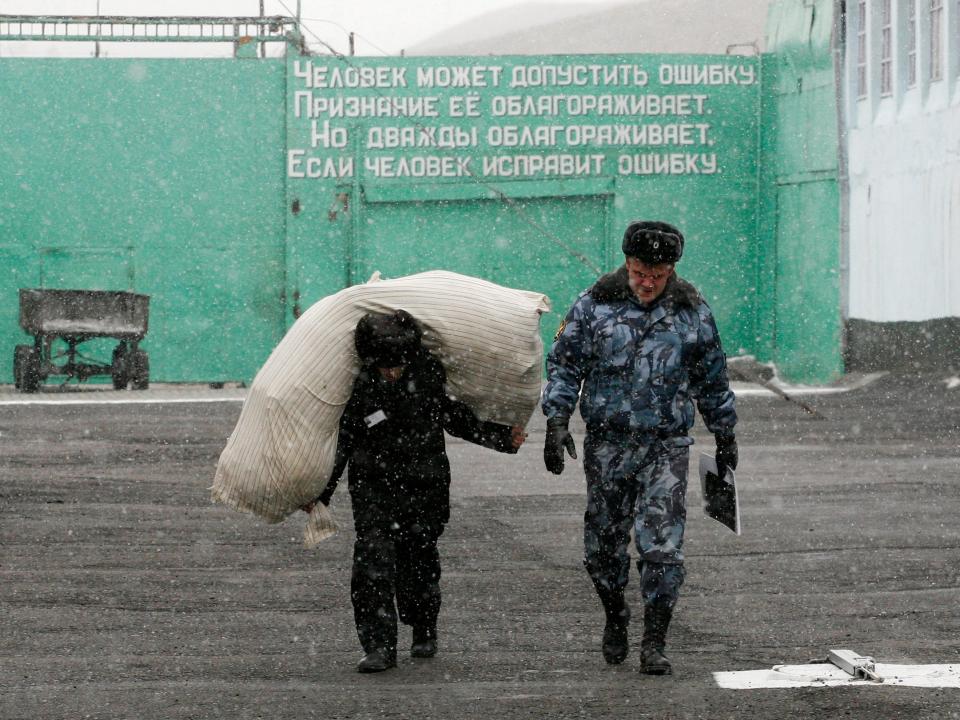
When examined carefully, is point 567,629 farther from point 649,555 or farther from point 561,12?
point 561,12

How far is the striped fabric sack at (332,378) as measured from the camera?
639cm

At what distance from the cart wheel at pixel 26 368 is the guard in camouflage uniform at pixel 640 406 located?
18556mm

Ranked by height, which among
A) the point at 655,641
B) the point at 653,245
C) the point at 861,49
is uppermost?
the point at 861,49

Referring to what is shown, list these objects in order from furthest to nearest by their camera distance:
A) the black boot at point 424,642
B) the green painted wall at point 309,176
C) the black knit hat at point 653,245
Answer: the green painted wall at point 309,176 < the black boot at point 424,642 < the black knit hat at point 653,245

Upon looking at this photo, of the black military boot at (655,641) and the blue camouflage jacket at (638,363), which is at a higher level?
the blue camouflage jacket at (638,363)

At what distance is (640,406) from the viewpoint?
632 cm

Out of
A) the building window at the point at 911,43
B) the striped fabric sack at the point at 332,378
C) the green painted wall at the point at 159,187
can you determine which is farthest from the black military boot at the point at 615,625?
the green painted wall at the point at 159,187

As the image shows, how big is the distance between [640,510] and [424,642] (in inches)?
40.1

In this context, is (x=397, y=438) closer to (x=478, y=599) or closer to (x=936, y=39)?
(x=478, y=599)

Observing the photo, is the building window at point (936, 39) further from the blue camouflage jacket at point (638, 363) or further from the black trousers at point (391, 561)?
the black trousers at point (391, 561)

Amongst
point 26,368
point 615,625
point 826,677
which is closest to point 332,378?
point 615,625

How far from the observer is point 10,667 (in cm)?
647

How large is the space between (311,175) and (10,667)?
2004cm

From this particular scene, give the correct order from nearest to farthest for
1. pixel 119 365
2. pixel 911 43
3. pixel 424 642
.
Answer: pixel 424 642
pixel 911 43
pixel 119 365
